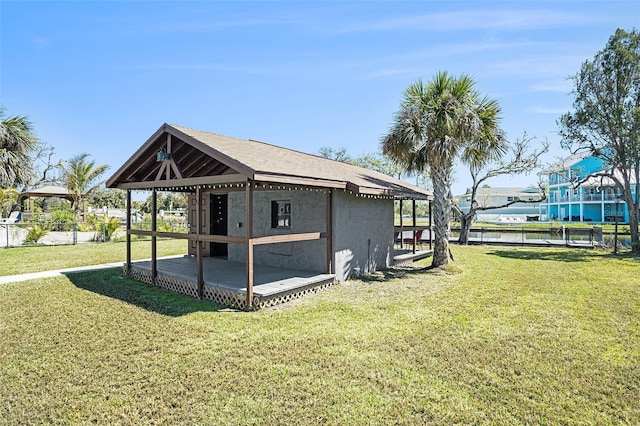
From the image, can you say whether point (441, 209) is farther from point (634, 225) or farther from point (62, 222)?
point (62, 222)

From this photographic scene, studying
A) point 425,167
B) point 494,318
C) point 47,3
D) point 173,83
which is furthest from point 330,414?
point 173,83

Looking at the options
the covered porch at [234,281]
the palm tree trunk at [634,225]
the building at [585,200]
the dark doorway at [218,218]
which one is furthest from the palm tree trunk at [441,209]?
the building at [585,200]

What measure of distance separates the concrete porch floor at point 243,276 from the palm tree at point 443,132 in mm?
5078

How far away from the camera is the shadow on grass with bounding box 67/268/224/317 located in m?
7.06

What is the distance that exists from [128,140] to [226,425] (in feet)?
155

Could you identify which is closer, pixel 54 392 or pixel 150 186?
pixel 54 392

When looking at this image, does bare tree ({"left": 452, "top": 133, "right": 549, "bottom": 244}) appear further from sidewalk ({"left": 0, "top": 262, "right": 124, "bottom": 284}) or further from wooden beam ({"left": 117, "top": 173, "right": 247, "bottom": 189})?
sidewalk ({"left": 0, "top": 262, "right": 124, "bottom": 284})

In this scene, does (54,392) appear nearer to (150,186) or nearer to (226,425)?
(226,425)

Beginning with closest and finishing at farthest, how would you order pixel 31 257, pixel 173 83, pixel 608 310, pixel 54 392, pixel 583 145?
pixel 54 392 → pixel 608 310 → pixel 31 257 → pixel 583 145 → pixel 173 83

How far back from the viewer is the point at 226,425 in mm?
3232

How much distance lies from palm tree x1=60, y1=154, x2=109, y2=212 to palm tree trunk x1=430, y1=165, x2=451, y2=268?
82.7 feet

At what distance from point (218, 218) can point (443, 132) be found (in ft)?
28.1

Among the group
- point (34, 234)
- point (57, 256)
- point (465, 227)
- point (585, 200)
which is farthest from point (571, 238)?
point (34, 234)

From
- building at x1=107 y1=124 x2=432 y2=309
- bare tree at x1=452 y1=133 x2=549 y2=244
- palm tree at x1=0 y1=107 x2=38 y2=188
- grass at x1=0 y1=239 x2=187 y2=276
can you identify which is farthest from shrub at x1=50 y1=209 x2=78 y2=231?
bare tree at x1=452 y1=133 x2=549 y2=244
